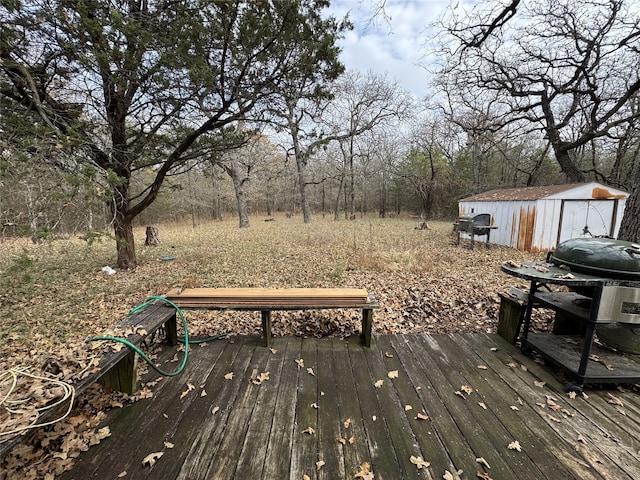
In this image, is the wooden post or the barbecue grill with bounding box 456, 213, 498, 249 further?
the wooden post

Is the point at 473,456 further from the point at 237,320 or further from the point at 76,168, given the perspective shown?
the point at 76,168

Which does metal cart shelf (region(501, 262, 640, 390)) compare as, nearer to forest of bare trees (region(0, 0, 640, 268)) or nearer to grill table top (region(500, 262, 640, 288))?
grill table top (region(500, 262, 640, 288))

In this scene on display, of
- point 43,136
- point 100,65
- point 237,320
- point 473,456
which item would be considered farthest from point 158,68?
point 473,456

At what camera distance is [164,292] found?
526cm

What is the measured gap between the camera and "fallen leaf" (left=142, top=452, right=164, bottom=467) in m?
1.73

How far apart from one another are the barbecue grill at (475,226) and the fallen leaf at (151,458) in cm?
1003

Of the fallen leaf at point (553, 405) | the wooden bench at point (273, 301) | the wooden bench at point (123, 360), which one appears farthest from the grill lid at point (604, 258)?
the wooden bench at point (123, 360)

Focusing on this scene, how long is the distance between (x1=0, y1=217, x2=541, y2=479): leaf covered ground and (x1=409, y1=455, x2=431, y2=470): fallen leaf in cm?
180

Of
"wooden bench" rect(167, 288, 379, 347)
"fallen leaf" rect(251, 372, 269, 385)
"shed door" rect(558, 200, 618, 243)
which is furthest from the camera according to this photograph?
"shed door" rect(558, 200, 618, 243)

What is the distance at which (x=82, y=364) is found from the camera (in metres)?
1.91

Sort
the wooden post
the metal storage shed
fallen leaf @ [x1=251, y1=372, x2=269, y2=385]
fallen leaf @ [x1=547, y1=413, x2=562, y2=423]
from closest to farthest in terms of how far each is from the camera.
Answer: fallen leaf @ [x1=547, y1=413, x2=562, y2=423] → fallen leaf @ [x1=251, y1=372, x2=269, y2=385] → the metal storage shed → the wooden post

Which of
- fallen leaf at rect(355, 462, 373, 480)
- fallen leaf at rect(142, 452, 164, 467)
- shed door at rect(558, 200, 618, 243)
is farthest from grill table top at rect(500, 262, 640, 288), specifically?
shed door at rect(558, 200, 618, 243)

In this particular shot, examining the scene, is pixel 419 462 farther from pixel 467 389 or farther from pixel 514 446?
pixel 467 389

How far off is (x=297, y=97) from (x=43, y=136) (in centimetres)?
386
